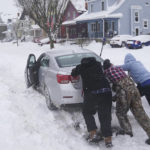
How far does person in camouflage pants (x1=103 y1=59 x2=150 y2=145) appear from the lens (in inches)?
218

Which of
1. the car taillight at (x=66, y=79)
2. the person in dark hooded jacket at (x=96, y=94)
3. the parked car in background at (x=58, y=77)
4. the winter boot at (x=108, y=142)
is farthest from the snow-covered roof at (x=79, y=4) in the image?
the winter boot at (x=108, y=142)

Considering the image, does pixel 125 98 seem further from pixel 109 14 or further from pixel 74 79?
pixel 109 14

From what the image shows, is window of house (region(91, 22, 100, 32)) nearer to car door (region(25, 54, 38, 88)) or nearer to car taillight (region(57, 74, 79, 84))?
car door (region(25, 54, 38, 88))

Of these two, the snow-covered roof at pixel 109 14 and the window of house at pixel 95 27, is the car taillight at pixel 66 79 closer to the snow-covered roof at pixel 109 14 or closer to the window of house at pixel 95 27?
the snow-covered roof at pixel 109 14

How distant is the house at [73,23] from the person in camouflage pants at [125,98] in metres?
38.2

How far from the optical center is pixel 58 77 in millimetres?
6664

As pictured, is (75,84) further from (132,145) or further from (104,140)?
(132,145)

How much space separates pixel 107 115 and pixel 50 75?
92.8 inches

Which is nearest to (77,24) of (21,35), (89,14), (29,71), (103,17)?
(89,14)

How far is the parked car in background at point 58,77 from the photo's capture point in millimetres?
6500

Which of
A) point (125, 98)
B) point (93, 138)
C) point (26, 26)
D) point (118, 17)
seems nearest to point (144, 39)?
point (118, 17)

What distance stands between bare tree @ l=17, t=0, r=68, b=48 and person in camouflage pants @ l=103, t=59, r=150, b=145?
90.8 feet

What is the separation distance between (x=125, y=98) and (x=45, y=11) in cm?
2869

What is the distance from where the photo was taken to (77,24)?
4512 centimetres
